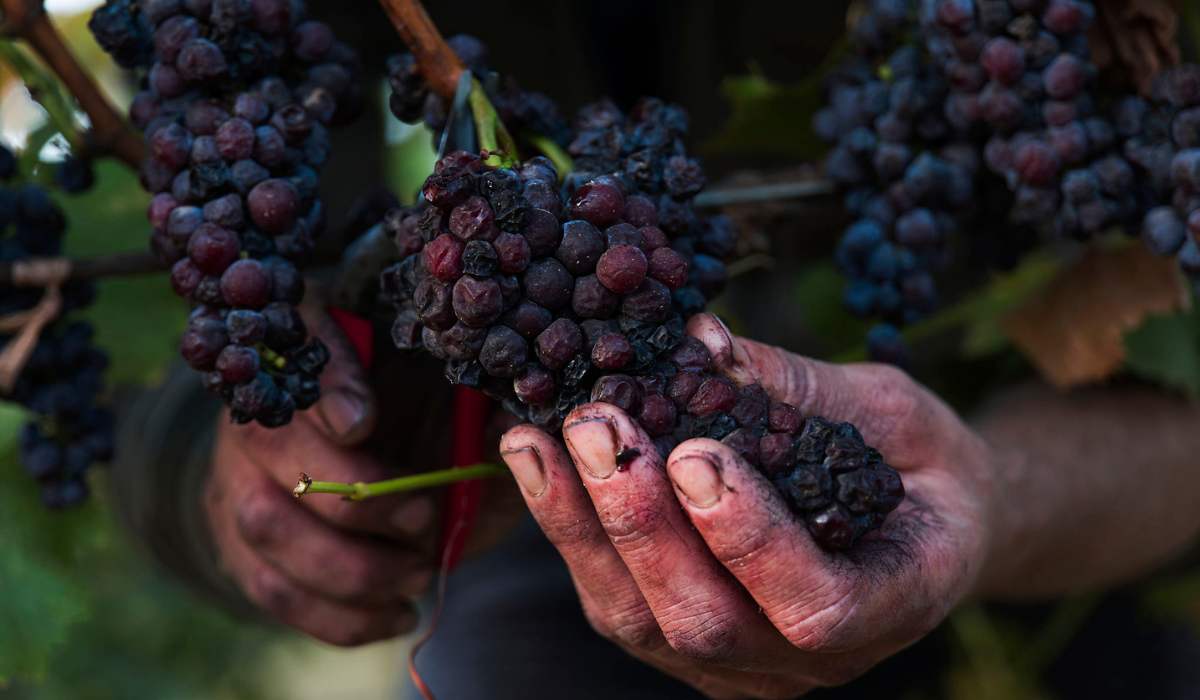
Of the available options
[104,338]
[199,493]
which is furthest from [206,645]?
[104,338]

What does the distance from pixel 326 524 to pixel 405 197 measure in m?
1.81

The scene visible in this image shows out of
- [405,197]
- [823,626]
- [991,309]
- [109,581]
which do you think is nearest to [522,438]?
[823,626]

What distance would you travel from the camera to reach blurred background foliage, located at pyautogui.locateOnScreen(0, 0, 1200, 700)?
3.29 ft

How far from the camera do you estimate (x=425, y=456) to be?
1033 mm

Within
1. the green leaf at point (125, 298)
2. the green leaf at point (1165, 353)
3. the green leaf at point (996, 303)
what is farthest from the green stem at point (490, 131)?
the green leaf at point (1165, 353)

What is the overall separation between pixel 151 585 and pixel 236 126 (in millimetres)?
2635

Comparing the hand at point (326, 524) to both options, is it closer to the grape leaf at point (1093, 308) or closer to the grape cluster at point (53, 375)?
the grape cluster at point (53, 375)

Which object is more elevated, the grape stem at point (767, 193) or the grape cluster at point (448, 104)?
the grape cluster at point (448, 104)

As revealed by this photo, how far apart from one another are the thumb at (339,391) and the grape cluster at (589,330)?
0.86ft

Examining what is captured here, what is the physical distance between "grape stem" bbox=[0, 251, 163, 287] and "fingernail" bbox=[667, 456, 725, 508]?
2.00ft

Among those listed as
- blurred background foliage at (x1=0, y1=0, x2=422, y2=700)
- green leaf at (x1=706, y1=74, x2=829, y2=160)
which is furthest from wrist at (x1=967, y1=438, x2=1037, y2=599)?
blurred background foliage at (x1=0, y1=0, x2=422, y2=700)

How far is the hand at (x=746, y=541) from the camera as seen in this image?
539mm

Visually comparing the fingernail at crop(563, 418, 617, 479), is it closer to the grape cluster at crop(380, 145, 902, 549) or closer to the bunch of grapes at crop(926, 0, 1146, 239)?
the grape cluster at crop(380, 145, 902, 549)

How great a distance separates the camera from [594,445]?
0.54 meters
